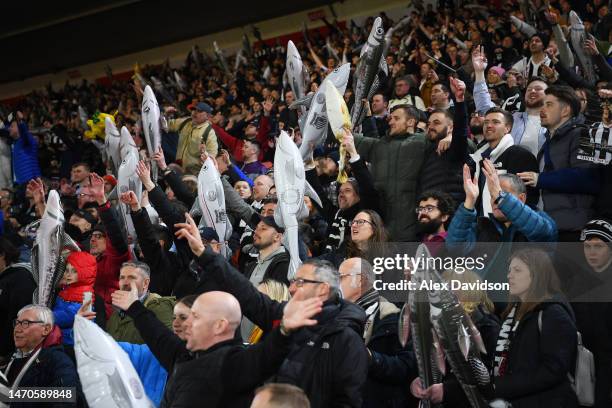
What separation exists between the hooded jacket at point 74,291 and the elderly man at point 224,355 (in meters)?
2.12

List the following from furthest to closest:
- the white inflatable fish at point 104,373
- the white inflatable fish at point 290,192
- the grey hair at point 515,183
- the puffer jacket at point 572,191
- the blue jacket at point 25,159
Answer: the blue jacket at point 25,159 < the white inflatable fish at point 290,192 < the puffer jacket at point 572,191 < the grey hair at point 515,183 < the white inflatable fish at point 104,373

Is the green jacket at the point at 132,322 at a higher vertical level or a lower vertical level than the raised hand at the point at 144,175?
lower

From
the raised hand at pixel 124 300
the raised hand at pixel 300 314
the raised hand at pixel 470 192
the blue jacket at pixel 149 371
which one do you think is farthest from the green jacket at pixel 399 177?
the raised hand at pixel 300 314

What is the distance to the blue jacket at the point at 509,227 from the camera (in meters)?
4.37

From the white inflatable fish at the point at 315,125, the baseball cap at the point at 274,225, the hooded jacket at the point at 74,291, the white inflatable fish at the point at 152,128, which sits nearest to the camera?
the baseball cap at the point at 274,225

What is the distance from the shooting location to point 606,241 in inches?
165

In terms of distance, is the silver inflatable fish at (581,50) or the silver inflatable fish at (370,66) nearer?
the silver inflatable fish at (370,66)

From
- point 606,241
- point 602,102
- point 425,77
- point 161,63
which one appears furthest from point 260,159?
point 161,63

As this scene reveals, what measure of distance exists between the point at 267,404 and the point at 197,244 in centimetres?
128

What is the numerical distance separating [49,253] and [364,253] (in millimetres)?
2270

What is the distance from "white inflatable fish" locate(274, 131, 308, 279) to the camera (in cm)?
518

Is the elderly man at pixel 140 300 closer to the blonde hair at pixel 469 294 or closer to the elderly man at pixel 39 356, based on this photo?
the elderly man at pixel 39 356

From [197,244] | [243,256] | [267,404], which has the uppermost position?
[197,244]

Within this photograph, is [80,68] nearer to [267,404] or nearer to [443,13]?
[443,13]
